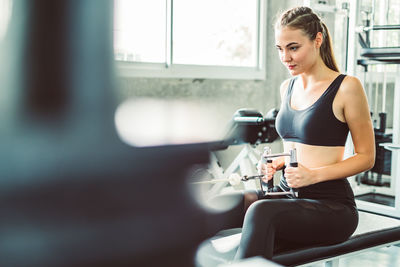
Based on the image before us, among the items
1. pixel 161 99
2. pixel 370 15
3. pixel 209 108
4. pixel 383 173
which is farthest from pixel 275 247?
pixel 383 173

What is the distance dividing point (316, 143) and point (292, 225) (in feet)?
0.97

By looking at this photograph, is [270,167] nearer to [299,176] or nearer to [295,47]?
[299,176]

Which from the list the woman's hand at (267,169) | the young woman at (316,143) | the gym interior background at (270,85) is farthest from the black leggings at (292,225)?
the gym interior background at (270,85)

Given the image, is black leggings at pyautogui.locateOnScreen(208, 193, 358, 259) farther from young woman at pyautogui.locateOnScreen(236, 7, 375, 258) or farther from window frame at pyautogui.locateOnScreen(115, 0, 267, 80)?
window frame at pyautogui.locateOnScreen(115, 0, 267, 80)

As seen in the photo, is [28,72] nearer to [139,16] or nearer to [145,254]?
[145,254]

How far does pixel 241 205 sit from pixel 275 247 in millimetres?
240

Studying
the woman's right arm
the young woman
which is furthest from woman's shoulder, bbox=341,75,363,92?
the woman's right arm

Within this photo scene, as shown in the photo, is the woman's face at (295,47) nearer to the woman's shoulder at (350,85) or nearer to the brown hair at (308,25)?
the brown hair at (308,25)

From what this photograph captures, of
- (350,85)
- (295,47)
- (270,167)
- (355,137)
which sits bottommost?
(270,167)

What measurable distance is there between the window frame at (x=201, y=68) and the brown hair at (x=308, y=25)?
1.43 metres

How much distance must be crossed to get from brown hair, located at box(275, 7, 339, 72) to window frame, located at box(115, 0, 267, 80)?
1.43m

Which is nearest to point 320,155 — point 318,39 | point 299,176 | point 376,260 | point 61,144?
point 299,176

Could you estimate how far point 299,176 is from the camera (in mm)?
→ 1274

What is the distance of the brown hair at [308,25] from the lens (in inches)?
54.7
